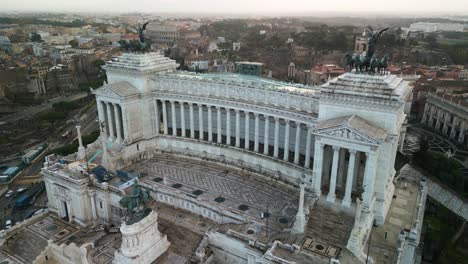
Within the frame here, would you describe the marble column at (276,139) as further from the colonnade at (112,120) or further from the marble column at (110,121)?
the marble column at (110,121)

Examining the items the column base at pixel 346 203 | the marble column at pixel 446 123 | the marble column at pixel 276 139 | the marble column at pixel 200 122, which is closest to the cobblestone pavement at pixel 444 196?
the column base at pixel 346 203

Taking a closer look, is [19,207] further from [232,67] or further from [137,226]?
[232,67]

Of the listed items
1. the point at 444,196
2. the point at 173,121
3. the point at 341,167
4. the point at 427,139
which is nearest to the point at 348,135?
the point at 341,167

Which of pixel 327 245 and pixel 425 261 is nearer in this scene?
pixel 327 245

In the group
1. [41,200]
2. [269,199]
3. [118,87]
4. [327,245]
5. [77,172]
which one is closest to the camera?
[327,245]

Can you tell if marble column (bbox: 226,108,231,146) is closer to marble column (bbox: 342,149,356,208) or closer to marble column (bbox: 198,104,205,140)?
marble column (bbox: 198,104,205,140)

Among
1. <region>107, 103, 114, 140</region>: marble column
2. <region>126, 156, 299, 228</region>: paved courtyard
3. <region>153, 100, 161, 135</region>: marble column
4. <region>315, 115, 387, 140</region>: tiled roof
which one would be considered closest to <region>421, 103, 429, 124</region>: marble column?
<region>126, 156, 299, 228</region>: paved courtyard

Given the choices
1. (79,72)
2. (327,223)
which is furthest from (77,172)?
(79,72)
